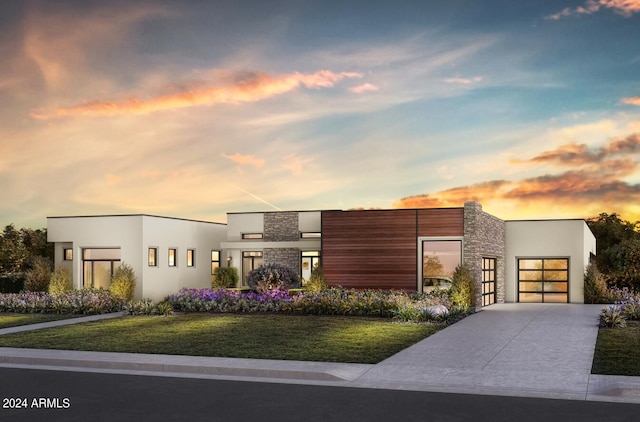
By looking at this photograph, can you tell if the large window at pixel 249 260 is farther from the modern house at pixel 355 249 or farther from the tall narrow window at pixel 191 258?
the tall narrow window at pixel 191 258

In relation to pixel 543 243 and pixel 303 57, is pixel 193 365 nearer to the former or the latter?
pixel 303 57

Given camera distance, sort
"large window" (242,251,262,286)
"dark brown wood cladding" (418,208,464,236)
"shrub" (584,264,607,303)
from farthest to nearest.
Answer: "large window" (242,251,262,286) → "shrub" (584,264,607,303) → "dark brown wood cladding" (418,208,464,236)

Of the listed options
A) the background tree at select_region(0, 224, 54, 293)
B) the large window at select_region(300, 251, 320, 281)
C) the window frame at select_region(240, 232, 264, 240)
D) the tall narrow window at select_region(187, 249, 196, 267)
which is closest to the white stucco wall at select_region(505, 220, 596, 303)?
the large window at select_region(300, 251, 320, 281)

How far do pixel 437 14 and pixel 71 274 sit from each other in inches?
761

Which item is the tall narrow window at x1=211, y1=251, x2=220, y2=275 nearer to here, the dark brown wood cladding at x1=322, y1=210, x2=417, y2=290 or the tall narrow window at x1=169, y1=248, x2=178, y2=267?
the tall narrow window at x1=169, y1=248, x2=178, y2=267

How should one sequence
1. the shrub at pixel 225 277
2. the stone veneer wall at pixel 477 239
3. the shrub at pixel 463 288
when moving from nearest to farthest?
the shrub at pixel 463 288 → the stone veneer wall at pixel 477 239 → the shrub at pixel 225 277

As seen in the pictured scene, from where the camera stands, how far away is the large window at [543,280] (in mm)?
32656

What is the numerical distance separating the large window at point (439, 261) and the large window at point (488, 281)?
6.86 feet

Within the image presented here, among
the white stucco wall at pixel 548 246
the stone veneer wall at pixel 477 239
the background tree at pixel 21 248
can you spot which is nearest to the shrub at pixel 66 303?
the stone veneer wall at pixel 477 239

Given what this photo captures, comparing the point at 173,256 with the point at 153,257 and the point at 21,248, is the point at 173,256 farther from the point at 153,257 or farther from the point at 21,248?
the point at 21,248

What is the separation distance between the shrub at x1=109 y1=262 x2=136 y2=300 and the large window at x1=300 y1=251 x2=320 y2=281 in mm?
7677

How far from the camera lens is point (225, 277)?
34469 millimetres

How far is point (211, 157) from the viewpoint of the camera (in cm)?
3188

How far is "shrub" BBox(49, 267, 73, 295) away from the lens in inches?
1148
